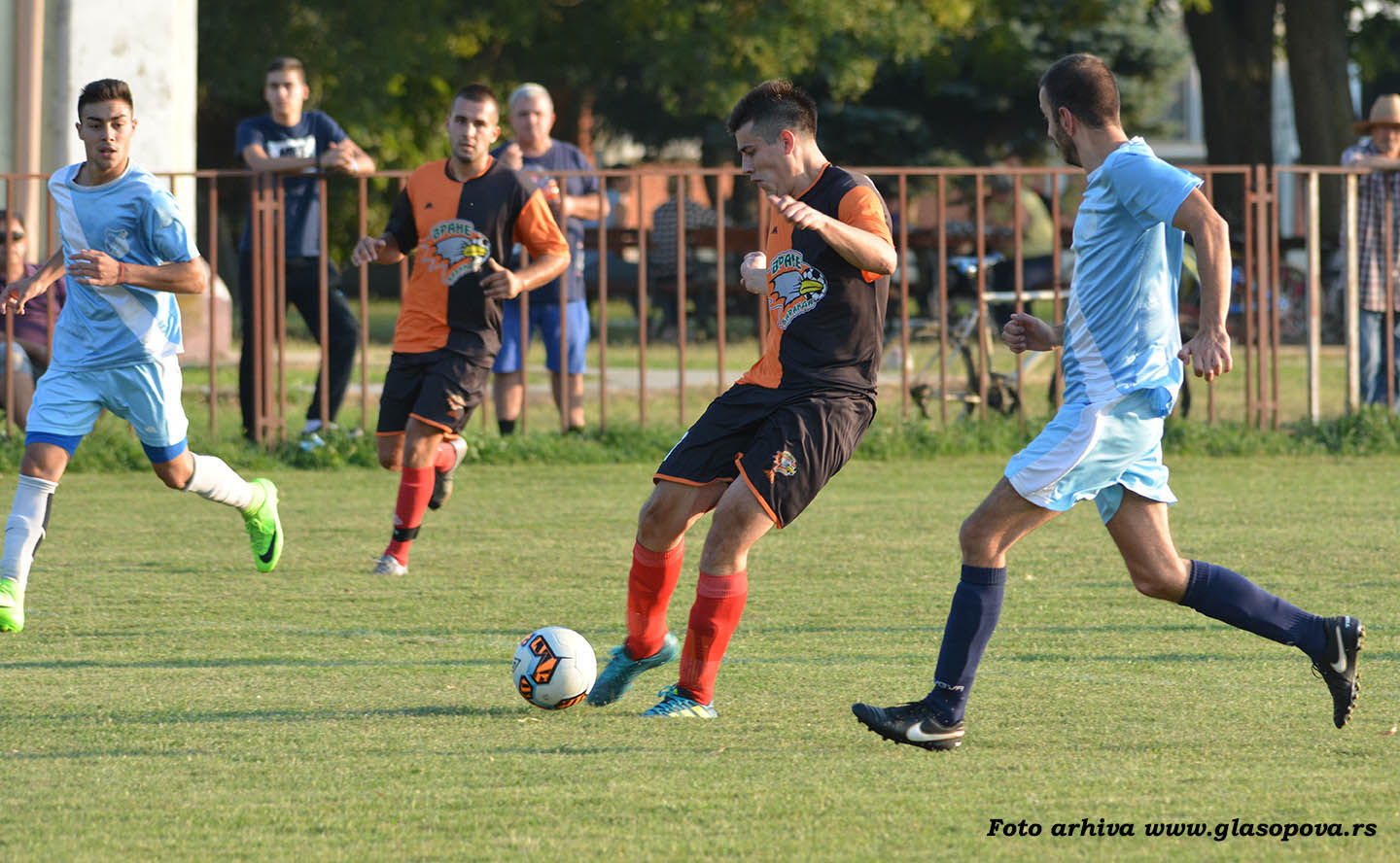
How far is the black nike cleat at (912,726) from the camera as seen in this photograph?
16.5 feet

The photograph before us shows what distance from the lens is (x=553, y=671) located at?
5.53 metres

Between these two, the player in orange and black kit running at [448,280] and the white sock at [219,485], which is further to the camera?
the player in orange and black kit running at [448,280]

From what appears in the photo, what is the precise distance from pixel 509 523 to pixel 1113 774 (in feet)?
17.8

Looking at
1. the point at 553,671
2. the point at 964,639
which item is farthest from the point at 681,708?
the point at 964,639

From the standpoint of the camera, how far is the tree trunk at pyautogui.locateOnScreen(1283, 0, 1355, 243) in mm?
23031

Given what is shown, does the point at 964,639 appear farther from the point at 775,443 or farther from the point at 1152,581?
the point at 775,443

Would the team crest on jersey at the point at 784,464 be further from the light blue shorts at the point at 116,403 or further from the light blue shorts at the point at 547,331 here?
the light blue shorts at the point at 547,331

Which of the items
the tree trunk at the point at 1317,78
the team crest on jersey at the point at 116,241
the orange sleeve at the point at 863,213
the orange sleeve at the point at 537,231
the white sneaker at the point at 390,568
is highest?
the tree trunk at the point at 1317,78

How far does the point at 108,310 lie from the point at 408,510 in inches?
64.1

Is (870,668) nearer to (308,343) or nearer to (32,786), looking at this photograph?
(32,786)

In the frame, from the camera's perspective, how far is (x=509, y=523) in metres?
9.82

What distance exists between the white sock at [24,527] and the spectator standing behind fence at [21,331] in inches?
201

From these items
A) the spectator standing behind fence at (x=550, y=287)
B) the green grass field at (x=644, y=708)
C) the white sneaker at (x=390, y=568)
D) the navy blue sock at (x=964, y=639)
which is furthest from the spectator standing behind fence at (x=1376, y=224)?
the navy blue sock at (x=964, y=639)

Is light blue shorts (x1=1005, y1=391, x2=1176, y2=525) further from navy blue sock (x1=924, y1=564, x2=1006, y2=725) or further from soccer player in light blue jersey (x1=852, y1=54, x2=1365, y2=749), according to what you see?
navy blue sock (x1=924, y1=564, x2=1006, y2=725)
